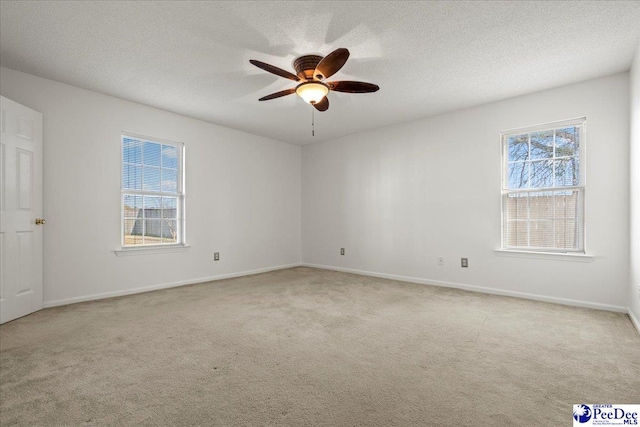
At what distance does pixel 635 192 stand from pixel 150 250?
18.4 ft

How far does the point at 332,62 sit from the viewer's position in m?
2.44

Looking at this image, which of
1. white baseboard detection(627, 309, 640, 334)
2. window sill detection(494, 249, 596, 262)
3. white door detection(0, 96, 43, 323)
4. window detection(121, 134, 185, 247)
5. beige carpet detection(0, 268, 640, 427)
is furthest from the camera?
window detection(121, 134, 185, 247)

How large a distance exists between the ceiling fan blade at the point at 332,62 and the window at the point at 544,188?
2.80 metres

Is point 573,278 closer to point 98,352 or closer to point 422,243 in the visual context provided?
point 422,243

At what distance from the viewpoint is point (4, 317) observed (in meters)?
→ 2.94

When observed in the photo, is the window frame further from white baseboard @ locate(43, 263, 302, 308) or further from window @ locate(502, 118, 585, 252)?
window @ locate(502, 118, 585, 252)

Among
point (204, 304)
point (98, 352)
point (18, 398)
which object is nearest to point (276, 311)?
point (204, 304)

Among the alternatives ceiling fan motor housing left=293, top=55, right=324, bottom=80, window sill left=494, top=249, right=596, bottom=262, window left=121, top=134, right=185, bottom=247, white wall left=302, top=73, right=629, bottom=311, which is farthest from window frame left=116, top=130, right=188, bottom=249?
window sill left=494, top=249, right=596, bottom=262

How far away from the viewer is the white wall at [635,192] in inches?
109

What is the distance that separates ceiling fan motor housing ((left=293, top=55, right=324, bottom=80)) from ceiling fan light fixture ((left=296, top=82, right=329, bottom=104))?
2.7 inches

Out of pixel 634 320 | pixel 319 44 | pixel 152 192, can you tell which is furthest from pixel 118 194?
pixel 634 320

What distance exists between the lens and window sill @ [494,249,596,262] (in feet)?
11.4

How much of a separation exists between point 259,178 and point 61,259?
3152 mm

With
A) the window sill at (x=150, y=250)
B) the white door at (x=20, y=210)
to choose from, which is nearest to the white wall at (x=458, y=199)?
the window sill at (x=150, y=250)
